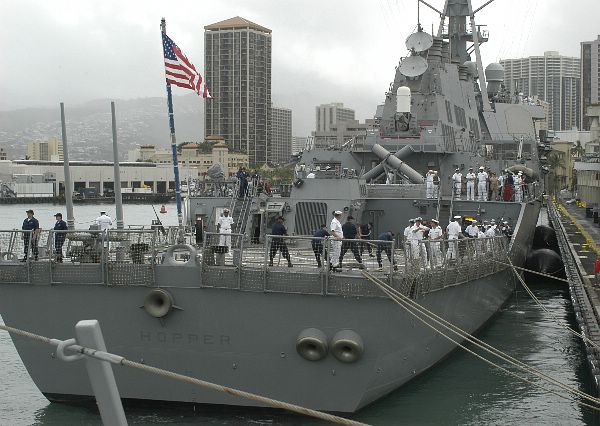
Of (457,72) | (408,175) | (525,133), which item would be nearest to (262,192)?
(408,175)

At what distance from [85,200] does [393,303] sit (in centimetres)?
11154

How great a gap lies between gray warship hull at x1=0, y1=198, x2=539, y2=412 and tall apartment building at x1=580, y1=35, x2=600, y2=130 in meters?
173

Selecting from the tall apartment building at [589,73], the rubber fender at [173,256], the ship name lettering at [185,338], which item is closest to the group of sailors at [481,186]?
the rubber fender at [173,256]

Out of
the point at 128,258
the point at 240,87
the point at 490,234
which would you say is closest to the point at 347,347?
the point at 128,258

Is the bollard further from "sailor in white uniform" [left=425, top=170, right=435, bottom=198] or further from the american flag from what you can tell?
"sailor in white uniform" [left=425, top=170, right=435, bottom=198]

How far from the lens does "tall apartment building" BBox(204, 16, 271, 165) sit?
513 feet

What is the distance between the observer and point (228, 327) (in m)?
13.2

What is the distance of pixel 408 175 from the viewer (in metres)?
22.8

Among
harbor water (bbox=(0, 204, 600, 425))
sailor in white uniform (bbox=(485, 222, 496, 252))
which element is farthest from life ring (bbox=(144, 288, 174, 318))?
sailor in white uniform (bbox=(485, 222, 496, 252))

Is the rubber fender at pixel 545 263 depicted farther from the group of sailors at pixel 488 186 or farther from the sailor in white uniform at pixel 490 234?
the sailor in white uniform at pixel 490 234

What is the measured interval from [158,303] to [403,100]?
45.5 ft

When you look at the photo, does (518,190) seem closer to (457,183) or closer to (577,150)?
(457,183)

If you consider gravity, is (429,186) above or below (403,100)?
below

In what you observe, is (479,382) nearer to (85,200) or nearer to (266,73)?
(85,200)
